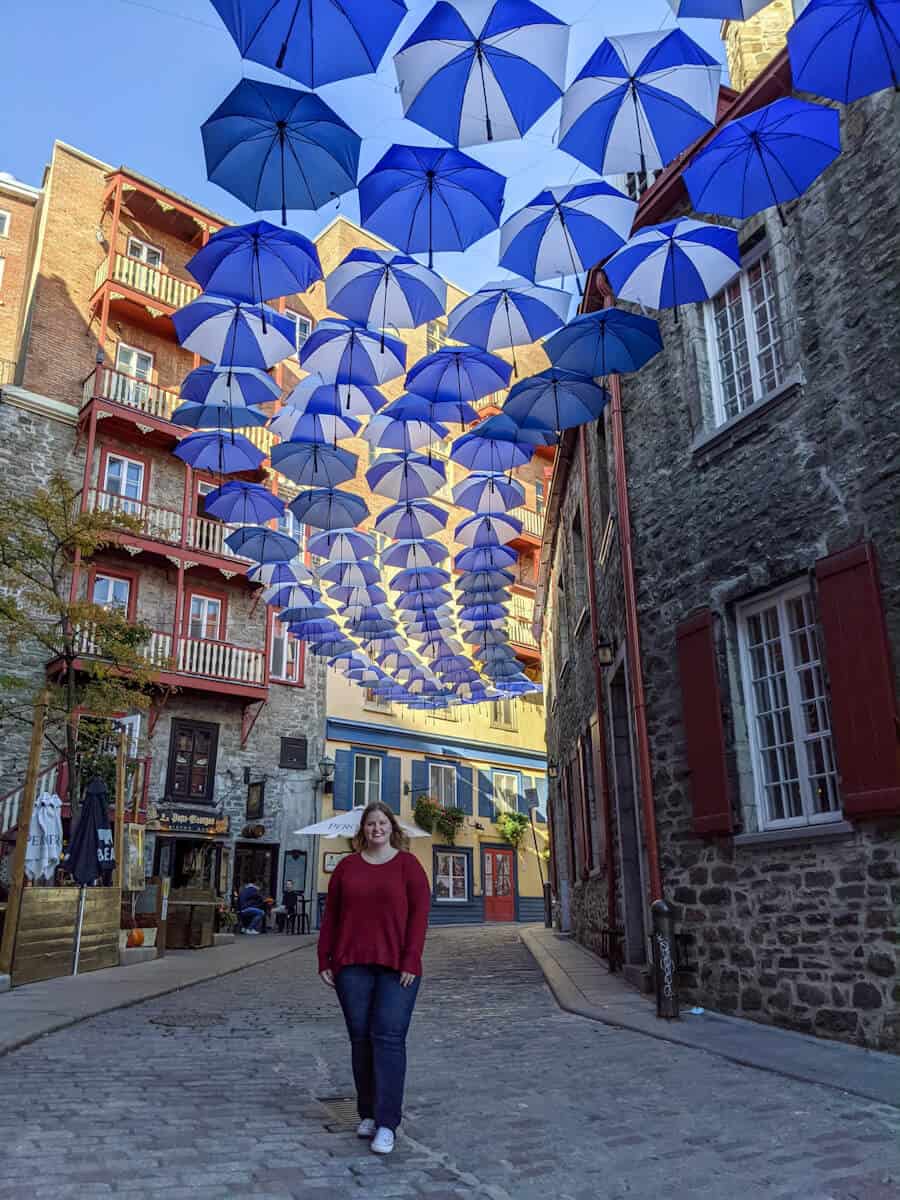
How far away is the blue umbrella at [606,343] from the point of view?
8.95 m

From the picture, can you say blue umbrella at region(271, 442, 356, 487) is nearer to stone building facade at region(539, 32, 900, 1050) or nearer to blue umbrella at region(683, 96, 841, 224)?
stone building facade at region(539, 32, 900, 1050)

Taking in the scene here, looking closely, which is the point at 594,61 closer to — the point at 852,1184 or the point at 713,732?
the point at 713,732

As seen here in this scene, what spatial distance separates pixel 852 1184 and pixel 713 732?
15.4 feet

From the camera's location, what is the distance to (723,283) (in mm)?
8023

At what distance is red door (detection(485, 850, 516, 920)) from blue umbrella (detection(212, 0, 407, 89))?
85.4 ft

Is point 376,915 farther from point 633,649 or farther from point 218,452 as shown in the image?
point 218,452

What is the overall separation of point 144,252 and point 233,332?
57.6 feet

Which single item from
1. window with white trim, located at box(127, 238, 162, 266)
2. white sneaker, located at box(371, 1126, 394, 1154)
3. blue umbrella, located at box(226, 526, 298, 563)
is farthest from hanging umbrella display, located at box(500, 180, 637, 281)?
window with white trim, located at box(127, 238, 162, 266)

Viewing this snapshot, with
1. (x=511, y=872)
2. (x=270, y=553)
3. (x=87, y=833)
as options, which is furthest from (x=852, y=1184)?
(x=511, y=872)

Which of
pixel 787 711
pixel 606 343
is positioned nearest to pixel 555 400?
pixel 606 343

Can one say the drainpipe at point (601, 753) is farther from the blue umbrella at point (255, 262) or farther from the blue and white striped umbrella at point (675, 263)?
the blue umbrella at point (255, 262)

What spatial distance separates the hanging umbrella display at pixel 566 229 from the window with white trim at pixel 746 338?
1.45 meters

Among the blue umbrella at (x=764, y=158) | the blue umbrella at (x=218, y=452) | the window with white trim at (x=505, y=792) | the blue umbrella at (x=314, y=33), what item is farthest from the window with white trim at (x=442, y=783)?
the blue umbrella at (x=314, y=33)

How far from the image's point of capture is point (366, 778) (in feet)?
88.3
